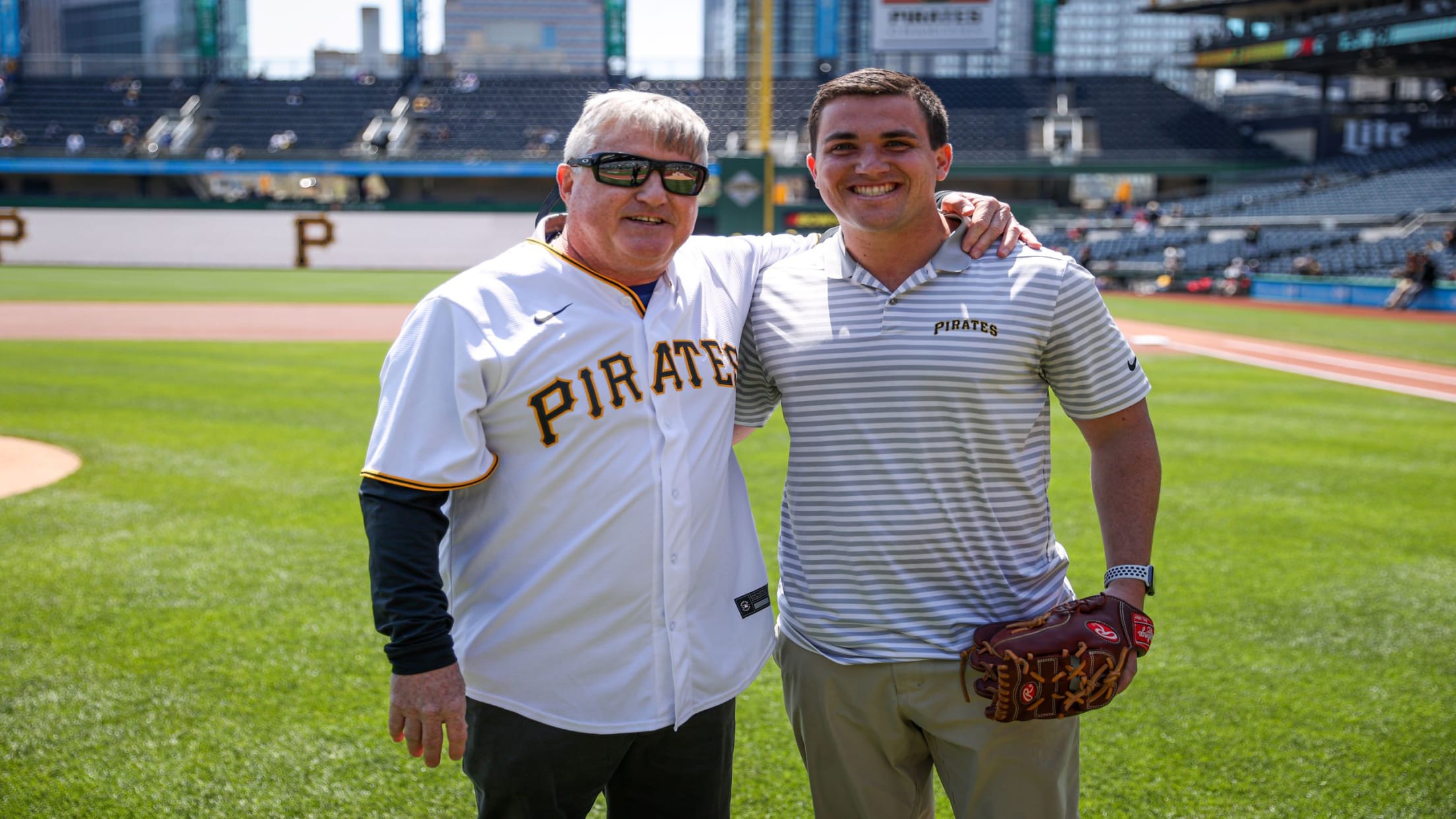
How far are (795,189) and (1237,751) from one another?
44.4 metres

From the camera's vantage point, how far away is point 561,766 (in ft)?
7.75

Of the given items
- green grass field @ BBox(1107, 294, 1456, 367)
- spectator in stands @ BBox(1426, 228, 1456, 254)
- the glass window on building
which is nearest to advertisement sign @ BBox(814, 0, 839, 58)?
green grass field @ BBox(1107, 294, 1456, 367)

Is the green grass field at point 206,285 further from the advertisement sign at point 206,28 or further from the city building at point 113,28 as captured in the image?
the city building at point 113,28

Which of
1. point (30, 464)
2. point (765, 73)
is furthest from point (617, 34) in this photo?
point (30, 464)

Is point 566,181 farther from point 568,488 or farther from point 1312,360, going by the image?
point 1312,360

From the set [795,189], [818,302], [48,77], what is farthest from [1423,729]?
[48,77]

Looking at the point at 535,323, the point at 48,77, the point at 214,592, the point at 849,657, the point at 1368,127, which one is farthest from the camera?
the point at 48,77

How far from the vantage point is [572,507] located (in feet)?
7.65

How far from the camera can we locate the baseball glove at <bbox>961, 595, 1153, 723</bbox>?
235 cm

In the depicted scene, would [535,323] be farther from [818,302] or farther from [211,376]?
[211,376]

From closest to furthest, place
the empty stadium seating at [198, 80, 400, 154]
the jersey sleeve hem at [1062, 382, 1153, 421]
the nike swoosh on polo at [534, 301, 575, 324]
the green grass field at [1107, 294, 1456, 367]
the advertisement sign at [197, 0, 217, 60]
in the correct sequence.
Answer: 1. the nike swoosh on polo at [534, 301, 575, 324]
2. the jersey sleeve hem at [1062, 382, 1153, 421]
3. the green grass field at [1107, 294, 1456, 367]
4. the empty stadium seating at [198, 80, 400, 154]
5. the advertisement sign at [197, 0, 217, 60]

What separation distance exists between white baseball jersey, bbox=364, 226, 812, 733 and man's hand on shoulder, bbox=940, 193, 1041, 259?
29.3 inches

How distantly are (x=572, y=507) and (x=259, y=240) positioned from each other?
43885 millimetres

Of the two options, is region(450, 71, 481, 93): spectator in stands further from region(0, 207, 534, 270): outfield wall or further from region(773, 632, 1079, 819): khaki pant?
region(773, 632, 1079, 819): khaki pant
